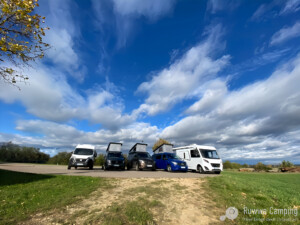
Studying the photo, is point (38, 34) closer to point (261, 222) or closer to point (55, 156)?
point (261, 222)

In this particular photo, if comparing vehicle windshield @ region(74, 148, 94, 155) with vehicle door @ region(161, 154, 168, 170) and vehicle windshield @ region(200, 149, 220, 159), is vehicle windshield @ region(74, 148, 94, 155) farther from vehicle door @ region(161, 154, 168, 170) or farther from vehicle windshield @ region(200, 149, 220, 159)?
vehicle windshield @ region(200, 149, 220, 159)

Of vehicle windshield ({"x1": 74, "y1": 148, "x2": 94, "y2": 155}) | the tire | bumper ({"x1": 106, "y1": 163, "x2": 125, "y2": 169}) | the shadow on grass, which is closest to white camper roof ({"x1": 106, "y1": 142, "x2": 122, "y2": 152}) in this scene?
vehicle windshield ({"x1": 74, "y1": 148, "x2": 94, "y2": 155})

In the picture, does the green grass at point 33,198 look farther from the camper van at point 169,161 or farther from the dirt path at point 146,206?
the camper van at point 169,161

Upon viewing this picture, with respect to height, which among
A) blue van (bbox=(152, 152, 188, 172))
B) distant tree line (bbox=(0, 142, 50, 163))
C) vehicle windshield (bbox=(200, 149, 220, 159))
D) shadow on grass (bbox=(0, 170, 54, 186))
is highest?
distant tree line (bbox=(0, 142, 50, 163))

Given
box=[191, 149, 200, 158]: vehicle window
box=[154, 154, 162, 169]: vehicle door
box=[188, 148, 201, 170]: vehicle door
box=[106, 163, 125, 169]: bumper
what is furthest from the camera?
box=[154, 154, 162, 169]: vehicle door

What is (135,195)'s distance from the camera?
207 inches

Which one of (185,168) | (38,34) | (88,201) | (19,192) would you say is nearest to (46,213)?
(88,201)

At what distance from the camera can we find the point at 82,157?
49.0 feet

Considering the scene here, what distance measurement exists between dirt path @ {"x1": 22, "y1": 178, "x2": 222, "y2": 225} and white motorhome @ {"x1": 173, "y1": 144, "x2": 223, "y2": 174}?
9.18 metres

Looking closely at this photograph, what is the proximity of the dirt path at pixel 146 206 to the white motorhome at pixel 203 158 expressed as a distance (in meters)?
9.18

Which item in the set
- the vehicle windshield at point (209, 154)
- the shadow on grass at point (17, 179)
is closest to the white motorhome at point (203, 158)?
the vehicle windshield at point (209, 154)

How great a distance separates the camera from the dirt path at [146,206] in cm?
377

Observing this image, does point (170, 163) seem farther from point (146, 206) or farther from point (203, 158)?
point (146, 206)

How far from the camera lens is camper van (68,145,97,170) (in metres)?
14.8
